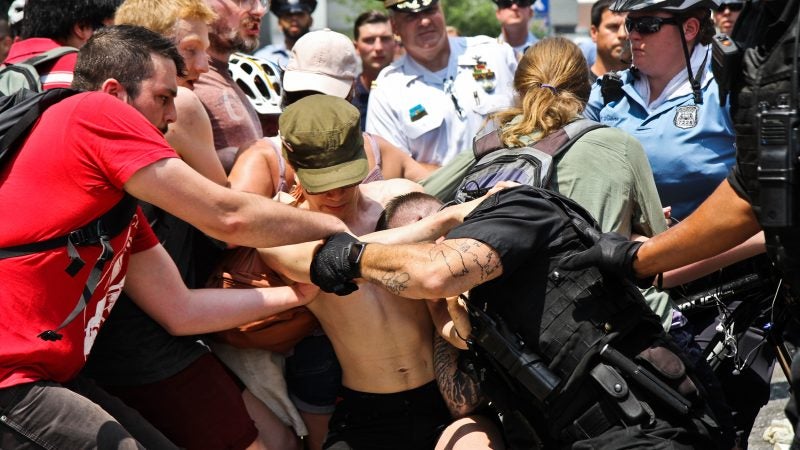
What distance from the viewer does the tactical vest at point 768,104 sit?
8.86 feet

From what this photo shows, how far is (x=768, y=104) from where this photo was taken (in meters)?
2.75

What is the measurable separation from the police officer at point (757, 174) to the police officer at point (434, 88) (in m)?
2.91

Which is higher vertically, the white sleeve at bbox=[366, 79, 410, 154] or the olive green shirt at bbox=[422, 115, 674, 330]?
the olive green shirt at bbox=[422, 115, 674, 330]

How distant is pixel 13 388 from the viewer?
319 cm

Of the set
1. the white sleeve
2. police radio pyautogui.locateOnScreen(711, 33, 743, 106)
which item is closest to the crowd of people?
police radio pyautogui.locateOnScreen(711, 33, 743, 106)

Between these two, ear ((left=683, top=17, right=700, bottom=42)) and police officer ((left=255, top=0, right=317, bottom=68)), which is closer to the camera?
ear ((left=683, top=17, right=700, bottom=42))

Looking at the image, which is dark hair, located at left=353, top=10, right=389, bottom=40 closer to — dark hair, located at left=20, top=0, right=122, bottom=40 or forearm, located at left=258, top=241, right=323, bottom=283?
dark hair, located at left=20, top=0, right=122, bottom=40

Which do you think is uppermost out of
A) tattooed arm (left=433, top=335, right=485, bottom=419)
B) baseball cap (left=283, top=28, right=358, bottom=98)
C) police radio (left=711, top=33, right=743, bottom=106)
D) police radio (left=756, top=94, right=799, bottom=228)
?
police radio (left=711, top=33, right=743, bottom=106)

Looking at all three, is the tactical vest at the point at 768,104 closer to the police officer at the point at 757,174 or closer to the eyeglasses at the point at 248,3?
the police officer at the point at 757,174

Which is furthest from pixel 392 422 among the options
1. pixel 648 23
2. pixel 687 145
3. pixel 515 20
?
pixel 515 20

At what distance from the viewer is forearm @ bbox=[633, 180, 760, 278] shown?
295cm

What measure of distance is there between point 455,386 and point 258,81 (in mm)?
1916

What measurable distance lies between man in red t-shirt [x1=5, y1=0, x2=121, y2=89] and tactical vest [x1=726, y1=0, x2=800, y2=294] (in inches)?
107

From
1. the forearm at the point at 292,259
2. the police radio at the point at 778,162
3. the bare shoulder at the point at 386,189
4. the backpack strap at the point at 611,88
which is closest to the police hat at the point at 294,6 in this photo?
the backpack strap at the point at 611,88
